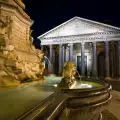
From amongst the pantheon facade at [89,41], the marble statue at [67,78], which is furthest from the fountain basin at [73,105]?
the pantheon facade at [89,41]

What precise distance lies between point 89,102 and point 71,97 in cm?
64

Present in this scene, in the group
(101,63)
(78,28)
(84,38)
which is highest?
(78,28)

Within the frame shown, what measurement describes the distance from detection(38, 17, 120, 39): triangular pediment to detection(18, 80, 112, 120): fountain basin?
26.6 m

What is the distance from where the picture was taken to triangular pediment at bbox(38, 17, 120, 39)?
2958cm

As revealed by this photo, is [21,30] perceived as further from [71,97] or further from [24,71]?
[71,97]

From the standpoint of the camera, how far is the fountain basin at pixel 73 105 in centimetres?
228

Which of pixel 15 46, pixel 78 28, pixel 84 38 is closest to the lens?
pixel 15 46

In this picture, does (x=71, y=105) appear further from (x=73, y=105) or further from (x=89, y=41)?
(x=89, y=41)

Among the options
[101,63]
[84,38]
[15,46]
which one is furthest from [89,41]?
[15,46]

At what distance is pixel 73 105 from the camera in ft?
11.8

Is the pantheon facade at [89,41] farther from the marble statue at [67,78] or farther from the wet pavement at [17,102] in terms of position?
the wet pavement at [17,102]

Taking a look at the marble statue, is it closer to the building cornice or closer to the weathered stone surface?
the weathered stone surface

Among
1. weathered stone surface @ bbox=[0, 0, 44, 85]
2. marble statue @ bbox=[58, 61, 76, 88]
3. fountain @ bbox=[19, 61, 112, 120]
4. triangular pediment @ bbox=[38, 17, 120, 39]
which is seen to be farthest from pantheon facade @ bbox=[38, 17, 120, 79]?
fountain @ bbox=[19, 61, 112, 120]

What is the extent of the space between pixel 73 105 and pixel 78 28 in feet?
93.5
